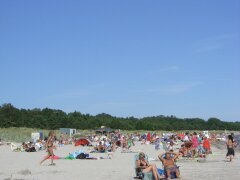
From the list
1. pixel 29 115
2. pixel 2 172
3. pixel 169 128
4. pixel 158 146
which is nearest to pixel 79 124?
pixel 29 115

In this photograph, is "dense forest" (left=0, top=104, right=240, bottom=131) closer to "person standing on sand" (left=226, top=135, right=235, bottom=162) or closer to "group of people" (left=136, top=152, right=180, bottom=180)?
"person standing on sand" (left=226, top=135, right=235, bottom=162)

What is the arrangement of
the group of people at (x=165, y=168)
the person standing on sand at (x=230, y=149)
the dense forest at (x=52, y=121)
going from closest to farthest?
the group of people at (x=165, y=168)
the person standing on sand at (x=230, y=149)
the dense forest at (x=52, y=121)

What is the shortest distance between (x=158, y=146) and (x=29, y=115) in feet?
158

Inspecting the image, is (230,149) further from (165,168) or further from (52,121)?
(52,121)

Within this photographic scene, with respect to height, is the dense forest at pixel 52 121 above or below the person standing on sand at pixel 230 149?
above

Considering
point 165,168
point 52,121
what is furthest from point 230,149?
point 52,121

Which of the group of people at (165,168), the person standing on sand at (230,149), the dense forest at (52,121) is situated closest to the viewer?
the group of people at (165,168)

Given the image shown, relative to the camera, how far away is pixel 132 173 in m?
12.0

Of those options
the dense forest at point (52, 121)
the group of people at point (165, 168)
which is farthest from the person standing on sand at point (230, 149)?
the dense forest at point (52, 121)

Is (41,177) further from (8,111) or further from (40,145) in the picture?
(8,111)

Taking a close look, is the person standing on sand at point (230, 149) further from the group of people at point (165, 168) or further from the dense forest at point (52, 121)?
the dense forest at point (52, 121)

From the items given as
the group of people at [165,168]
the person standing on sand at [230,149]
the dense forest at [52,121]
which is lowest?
the group of people at [165,168]

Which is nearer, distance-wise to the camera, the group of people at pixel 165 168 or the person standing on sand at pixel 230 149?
the group of people at pixel 165 168

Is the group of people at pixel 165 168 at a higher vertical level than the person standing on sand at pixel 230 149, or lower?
lower
